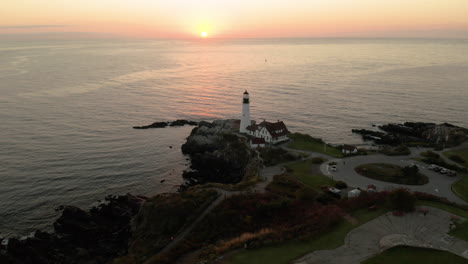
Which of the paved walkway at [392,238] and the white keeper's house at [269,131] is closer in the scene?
the paved walkway at [392,238]

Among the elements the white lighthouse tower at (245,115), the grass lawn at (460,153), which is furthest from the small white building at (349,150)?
the white lighthouse tower at (245,115)

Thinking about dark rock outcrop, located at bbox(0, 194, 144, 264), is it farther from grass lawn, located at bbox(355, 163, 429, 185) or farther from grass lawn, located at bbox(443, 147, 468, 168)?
grass lawn, located at bbox(443, 147, 468, 168)

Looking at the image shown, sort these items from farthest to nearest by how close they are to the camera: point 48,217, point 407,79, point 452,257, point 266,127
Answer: point 407,79, point 266,127, point 48,217, point 452,257

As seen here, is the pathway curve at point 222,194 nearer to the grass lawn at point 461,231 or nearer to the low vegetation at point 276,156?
the low vegetation at point 276,156

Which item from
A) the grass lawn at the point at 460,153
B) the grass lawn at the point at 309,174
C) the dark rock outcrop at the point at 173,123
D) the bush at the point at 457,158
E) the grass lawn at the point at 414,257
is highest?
the bush at the point at 457,158

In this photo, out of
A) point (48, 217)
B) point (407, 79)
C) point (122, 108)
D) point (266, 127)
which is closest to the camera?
point (48, 217)

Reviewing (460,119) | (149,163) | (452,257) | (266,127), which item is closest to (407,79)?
(460,119)

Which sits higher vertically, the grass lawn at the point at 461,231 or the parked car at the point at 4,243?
the grass lawn at the point at 461,231

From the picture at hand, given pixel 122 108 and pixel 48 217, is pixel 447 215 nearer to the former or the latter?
pixel 48 217
